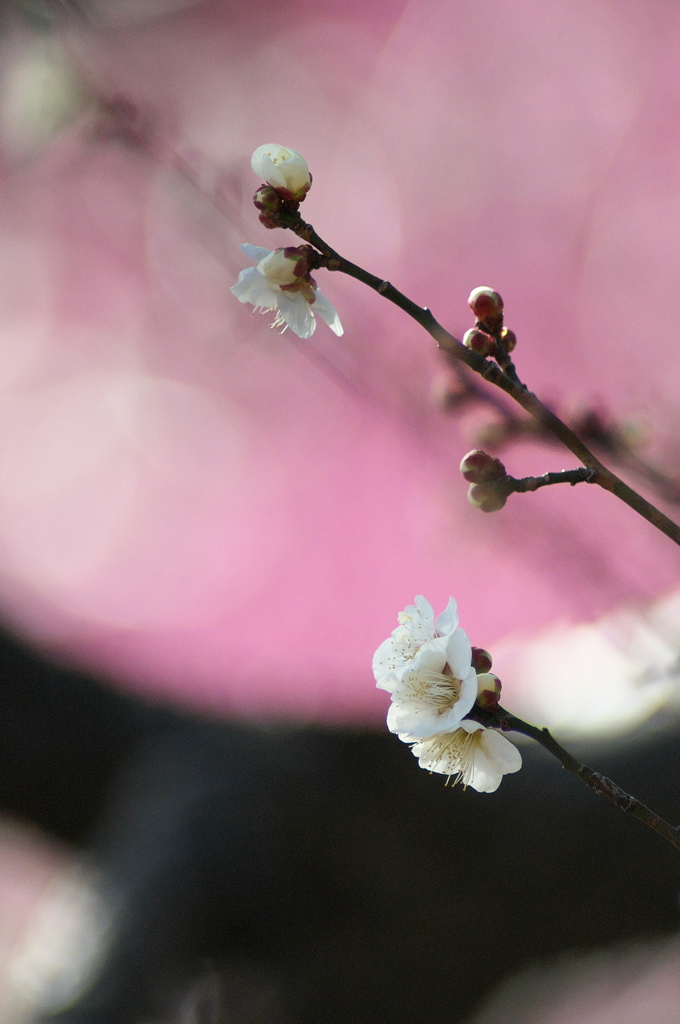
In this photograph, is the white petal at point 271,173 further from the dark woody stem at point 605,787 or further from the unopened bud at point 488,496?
the dark woody stem at point 605,787

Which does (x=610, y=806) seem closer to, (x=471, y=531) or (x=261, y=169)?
(x=471, y=531)

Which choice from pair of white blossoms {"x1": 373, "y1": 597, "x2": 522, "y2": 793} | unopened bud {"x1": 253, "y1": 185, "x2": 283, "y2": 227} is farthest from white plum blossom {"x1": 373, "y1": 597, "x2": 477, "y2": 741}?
unopened bud {"x1": 253, "y1": 185, "x2": 283, "y2": 227}

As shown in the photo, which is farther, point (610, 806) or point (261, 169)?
point (610, 806)

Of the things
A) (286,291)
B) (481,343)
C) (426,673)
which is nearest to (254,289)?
(286,291)

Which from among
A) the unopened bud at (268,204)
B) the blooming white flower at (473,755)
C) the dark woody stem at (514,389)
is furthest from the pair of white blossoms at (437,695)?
the unopened bud at (268,204)

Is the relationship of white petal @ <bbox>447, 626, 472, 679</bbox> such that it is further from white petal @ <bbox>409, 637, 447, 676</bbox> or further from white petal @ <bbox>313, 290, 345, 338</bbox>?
white petal @ <bbox>313, 290, 345, 338</bbox>

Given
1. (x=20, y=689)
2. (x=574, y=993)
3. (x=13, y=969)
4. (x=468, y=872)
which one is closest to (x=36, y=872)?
(x=13, y=969)
